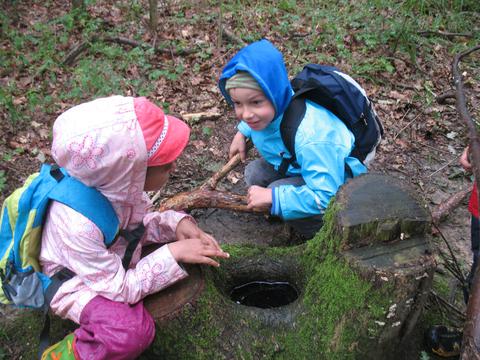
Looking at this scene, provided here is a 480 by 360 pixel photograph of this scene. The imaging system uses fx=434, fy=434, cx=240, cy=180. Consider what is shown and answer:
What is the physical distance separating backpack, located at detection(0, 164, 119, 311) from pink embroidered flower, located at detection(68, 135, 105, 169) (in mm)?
235

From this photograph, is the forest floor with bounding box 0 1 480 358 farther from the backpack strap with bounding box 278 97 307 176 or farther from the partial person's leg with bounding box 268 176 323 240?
the backpack strap with bounding box 278 97 307 176

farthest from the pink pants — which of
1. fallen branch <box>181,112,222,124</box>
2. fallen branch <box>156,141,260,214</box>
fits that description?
fallen branch <box>181,112,222,124</box>

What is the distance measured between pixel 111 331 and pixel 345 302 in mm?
1219

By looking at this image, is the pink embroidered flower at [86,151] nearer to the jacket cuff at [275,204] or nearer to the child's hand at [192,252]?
the child's hand at [192,252]

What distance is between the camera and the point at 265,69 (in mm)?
2947

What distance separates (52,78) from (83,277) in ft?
14.6

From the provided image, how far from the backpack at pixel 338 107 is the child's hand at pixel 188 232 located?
3.10 feet

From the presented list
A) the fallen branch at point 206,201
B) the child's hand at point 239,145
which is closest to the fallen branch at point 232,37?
the child's hand at point 239,145

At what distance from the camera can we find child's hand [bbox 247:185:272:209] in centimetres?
331

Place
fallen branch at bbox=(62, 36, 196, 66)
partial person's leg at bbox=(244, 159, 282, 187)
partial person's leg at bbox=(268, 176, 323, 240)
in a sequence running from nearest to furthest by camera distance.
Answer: partial person's leg at bbox=(268, 176, 323, 240) → partial person's leg at bbox=(244, 159, 282, 187) → fallen branch at bbox=(62, 36, 196, 66)

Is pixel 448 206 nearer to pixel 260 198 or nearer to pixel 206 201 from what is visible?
pixel 260 198

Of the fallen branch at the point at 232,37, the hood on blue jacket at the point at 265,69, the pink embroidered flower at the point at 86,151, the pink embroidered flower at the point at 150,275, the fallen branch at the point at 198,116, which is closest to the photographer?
the pink embroidered flower at the point at 86,151

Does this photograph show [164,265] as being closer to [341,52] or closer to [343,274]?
[343,274]

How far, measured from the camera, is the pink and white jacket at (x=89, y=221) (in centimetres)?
206
